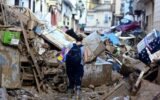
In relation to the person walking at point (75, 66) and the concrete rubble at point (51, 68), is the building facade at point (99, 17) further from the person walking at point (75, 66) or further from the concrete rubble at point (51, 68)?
the person walking at point (75, 66)

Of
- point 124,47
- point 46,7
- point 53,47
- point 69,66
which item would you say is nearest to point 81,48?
point 69,66

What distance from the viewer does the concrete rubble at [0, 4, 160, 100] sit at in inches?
436

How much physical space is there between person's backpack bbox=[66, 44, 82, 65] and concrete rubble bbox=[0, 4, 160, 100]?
113 cm

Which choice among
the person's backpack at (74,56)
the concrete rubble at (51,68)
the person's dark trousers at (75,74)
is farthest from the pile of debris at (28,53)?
the person's backpack at (74,56)

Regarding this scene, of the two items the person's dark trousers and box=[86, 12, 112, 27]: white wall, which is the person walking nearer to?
the person's dark trousers

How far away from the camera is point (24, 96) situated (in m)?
12.7

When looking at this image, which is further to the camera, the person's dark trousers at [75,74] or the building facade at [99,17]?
the building facade at [99,17]

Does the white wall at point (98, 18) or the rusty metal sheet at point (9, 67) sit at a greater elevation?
the rusty metal sheet at point (9, 67)

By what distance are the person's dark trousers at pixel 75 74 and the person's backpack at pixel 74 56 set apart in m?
0.13

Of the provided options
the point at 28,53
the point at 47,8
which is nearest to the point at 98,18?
the point at 47,8

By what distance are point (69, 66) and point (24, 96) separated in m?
1.72

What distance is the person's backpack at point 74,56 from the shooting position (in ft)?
43.4

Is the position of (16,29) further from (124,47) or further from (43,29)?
(124,47)

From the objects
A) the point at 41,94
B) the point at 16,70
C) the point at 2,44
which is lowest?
the point at 41,94
